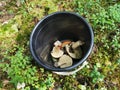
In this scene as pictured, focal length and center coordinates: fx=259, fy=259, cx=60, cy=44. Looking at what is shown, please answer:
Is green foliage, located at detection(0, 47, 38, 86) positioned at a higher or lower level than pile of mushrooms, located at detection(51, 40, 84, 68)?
lower

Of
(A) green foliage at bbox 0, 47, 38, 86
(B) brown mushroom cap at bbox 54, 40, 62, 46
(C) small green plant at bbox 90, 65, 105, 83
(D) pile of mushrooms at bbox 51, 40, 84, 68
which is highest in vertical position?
(B) brown mushroom cap at bbox 54, 40, 62, 46

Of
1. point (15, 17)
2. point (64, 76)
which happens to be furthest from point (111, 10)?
point (15, 17)

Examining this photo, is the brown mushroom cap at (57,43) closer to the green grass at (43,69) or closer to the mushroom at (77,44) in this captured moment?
the mushroom at (77,44)

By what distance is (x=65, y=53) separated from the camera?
3.14 m

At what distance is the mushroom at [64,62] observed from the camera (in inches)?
118

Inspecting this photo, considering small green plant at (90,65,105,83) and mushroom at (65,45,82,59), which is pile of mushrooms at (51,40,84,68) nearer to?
mushroom at (65,45,82,59)

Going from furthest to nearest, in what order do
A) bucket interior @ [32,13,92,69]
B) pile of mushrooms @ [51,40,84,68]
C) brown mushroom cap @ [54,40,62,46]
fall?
brown mushroom cap @ [54,40,62,46] < pile of mushrooms @ [51,40,84,68] < bucket interior @ [32,13,92,69]

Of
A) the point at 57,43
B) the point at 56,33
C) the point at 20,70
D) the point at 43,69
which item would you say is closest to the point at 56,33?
the point at 56,33

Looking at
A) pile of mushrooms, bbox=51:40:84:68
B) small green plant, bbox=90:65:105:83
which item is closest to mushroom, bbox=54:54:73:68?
pile of mushrooms, bbox=51:40:84:68

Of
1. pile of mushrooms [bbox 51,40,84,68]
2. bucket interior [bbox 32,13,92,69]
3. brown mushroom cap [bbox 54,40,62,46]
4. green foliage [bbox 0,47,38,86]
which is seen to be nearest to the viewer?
green foliage [bbox 0,47,38,86]

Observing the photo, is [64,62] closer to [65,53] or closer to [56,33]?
[65,53]

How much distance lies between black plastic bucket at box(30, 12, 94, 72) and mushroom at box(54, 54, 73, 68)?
0.20 feet

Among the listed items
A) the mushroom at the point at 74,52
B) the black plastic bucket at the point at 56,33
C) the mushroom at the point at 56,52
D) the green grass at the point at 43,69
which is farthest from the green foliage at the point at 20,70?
the mushroom at the point at 74,52

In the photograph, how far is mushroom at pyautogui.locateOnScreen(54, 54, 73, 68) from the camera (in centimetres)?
301
